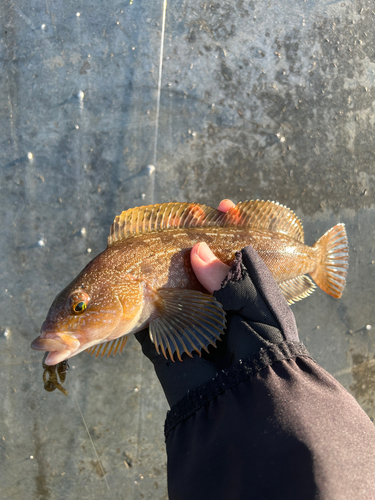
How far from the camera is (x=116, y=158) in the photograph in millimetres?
3172

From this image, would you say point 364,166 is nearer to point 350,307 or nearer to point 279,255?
point 350,307

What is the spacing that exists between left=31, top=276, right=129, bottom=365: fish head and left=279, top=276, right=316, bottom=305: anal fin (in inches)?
53.3

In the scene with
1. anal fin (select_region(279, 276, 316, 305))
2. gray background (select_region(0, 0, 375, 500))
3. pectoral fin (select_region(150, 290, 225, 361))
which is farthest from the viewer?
gray background (select_region(0, 0, 375, 500))

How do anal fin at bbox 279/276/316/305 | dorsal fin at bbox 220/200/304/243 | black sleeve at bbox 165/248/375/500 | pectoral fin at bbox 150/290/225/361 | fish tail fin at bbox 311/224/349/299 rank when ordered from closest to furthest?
1. black sleeve at bbox 165/248/375/500
2. pectoral fin at bbox 150/290/225/361
3. dorsal fin at bbox 220/200/304/243
4. anal fin at bbox 279/276/316/305
5. fish tail fin at bbox 311/224/349/299

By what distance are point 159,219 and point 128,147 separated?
126 cm

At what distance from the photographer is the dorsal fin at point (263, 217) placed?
2445mm

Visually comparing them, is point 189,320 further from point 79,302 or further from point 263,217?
point 263,217

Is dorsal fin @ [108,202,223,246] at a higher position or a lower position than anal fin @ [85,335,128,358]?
higher

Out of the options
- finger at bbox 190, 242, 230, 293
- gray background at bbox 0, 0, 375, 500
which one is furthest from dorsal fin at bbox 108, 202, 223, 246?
gray background at bbox 0, 0, 375, 500

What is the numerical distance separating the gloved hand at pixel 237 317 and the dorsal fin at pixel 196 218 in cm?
28

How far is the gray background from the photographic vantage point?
10.1ft

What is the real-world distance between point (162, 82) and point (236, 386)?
278 cm

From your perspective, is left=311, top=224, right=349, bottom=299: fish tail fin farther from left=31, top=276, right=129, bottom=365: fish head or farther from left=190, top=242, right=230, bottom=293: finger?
left=31, top=276, right=129, bottom=365: fish head

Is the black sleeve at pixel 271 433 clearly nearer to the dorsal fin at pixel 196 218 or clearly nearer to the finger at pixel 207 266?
the finger at pixel 207 266
